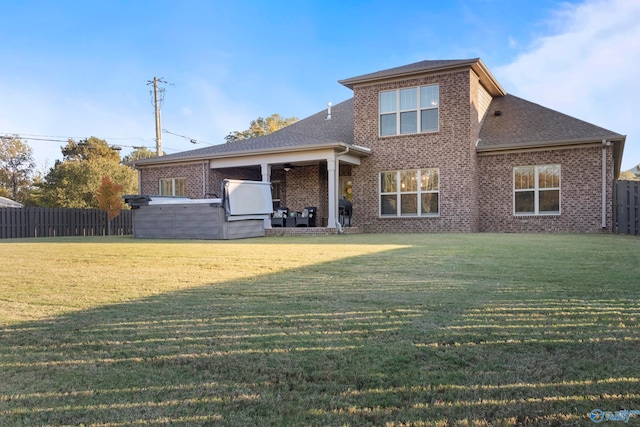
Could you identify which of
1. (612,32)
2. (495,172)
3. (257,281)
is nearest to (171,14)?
(495,172)

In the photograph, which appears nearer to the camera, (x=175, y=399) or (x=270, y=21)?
(x=175, y=399)

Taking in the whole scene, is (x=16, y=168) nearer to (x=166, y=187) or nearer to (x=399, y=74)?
(x=166, y=187)

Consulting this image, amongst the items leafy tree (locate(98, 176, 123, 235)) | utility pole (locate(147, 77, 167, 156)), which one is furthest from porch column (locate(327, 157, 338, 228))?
utility pole (locate(147, 77, 167, 156))

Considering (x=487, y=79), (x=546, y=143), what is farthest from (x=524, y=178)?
(x=487, y=79)

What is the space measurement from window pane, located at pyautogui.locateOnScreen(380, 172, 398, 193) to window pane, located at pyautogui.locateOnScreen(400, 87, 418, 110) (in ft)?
7.36

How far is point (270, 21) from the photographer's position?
18.5m

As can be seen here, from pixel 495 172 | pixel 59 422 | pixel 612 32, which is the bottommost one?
pixel 59 422

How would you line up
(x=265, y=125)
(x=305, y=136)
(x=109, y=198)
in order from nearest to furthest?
(x=305, y=136) < (x=109, y=198) < (x=265, y=125)

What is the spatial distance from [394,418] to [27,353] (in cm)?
196

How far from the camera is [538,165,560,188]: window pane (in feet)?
46.7

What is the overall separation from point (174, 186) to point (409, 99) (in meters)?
9.94

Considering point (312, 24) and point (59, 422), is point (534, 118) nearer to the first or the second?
point (312, 24)

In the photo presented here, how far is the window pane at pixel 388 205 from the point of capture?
52.3 ft

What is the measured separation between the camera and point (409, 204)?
1573 centimetres
